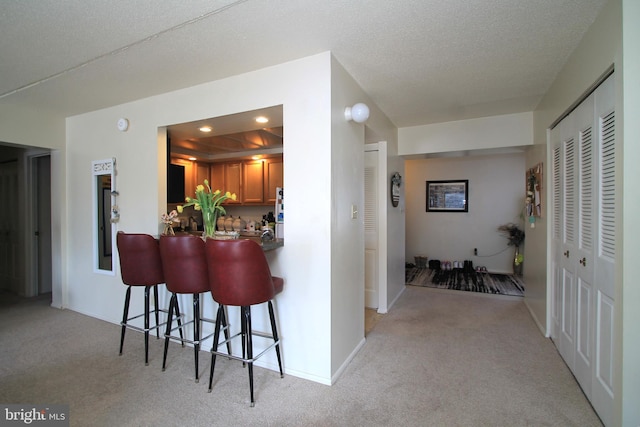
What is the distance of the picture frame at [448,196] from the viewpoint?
20.4 feet

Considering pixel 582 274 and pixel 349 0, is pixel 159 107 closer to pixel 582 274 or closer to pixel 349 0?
pixel 349 0

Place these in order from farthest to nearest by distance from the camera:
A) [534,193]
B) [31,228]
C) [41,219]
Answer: [41,219], [31,228], [534,193]

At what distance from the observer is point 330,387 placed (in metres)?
2.18

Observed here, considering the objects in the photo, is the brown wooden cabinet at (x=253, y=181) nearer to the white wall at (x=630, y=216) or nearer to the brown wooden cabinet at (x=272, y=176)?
the brown wooden cabinet at (x=272, y=176)

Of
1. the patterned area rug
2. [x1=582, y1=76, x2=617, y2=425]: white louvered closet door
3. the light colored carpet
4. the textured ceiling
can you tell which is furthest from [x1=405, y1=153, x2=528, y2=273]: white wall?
[x1=582, y1=76, x2=617, y2=425]: white louvered closet door

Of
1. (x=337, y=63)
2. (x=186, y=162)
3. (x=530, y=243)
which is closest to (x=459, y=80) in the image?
(x=337, y=63)

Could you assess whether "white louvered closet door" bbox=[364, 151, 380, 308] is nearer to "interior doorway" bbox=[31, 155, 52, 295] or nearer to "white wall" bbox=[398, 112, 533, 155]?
"white wall" bbox=[398, 112, 533, 155]

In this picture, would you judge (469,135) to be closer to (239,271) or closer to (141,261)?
(239,271)

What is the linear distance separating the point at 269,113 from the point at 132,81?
1268mm

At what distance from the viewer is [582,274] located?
2.13 meters

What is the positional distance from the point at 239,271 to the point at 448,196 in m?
5.55

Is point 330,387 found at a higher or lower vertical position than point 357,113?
lower

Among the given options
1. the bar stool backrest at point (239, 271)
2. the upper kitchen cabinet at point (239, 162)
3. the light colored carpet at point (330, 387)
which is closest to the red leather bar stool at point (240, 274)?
the bar stool backrest at point (239, 271)

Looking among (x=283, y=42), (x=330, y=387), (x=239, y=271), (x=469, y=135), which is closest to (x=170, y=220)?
(x=239, y=271)
